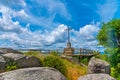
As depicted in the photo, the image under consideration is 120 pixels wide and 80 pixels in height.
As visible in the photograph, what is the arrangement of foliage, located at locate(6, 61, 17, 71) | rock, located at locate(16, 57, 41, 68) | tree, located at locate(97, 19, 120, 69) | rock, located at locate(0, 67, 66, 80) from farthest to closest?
1. tree, located at locate(97, 19, 120, 69)
2. rock, located at locate(16, 57, 41, 68)
3. foliage, located at locate(6, 61, 17, 71)
4. rock, located at locate(0, 67, 66, 80)

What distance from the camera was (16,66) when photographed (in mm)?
18609

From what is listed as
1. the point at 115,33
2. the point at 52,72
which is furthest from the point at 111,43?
the point at 52,72

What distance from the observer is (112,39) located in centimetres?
2944

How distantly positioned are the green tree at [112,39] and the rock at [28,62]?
10993mm

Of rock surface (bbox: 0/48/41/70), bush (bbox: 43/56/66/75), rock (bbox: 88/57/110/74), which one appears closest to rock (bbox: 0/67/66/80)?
rock (bbox: 88/57/110/74)

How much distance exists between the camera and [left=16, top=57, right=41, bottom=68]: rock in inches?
748

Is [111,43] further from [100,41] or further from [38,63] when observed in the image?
[38,63]

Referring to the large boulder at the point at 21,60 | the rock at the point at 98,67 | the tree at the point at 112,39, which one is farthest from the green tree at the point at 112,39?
the rock at the point at 98,67

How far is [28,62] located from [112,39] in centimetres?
1279

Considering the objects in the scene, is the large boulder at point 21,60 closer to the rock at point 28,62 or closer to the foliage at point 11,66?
the rock at point 28,62

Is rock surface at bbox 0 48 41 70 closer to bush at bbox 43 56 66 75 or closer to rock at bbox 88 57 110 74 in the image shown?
bush at bbox 43 56 66 75

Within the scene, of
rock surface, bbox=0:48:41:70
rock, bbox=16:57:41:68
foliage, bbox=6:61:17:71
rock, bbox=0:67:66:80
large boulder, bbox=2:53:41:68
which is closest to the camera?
rock, bbox=0:67:66:80

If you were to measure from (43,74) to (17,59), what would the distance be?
9613 mm

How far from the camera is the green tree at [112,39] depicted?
28781 millimetres
